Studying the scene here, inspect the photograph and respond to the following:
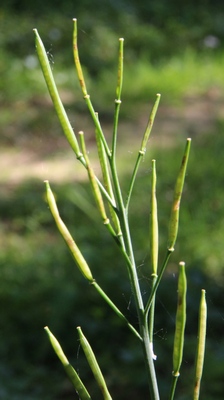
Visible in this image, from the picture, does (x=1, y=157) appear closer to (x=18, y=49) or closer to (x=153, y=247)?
(x=18, y=49)

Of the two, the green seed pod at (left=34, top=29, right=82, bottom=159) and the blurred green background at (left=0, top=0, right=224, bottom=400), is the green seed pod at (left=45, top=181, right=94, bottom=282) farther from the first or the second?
the blurred green background at (left=0, top=0, right=224, bottom=400)

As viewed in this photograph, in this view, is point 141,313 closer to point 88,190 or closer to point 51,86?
point 51,86

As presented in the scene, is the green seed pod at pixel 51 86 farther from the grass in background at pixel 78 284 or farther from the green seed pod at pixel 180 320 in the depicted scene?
the grass in background at pixel 78 284

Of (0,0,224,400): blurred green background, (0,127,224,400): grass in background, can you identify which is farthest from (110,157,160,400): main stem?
(0,127,224,400): grass in background

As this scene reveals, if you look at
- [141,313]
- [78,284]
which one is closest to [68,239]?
[141,313]

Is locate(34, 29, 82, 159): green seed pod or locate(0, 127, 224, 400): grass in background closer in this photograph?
locate(34, 29, 82, 159): green seed pod

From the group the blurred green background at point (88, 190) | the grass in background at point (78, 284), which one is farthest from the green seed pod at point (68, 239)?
the grass in background at point (78, 284)

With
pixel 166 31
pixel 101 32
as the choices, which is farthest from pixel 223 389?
pixel 166 31

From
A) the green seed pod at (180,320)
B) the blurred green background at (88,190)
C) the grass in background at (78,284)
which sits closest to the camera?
the green seed pod at (180,320)

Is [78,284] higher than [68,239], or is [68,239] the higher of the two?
[68,239]
